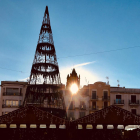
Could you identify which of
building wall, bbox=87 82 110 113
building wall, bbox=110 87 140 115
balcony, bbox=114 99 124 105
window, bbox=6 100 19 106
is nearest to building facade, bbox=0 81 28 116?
window, bbox=6 100 19 106

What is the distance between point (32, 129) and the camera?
983 inches

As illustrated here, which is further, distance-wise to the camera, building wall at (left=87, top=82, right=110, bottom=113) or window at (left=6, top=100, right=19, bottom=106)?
building wall at (left=87, top=82, right=110, bottom=113)

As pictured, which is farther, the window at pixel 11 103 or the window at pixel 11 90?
the window at pixel 11 90

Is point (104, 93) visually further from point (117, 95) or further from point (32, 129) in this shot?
point (32, 129)

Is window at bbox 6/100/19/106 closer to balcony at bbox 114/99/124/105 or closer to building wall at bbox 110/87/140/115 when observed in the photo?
building wall at bbox 110/87/140/115

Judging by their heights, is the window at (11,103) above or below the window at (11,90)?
below

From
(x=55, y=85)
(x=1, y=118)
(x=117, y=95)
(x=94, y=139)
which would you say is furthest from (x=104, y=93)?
(x=1, y=118)

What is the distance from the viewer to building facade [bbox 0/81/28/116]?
39.9m

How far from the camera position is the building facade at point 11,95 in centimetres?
3990

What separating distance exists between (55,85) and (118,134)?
11.1 m

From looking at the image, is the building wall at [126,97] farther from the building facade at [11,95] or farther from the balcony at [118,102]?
the building facade at [11,95]

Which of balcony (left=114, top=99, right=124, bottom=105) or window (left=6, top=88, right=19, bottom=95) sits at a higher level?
window (left=6, top=88, right=19, bottom=95)

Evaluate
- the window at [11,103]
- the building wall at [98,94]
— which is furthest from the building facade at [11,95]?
the building wall at [98,94]

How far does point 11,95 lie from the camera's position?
1601 inches
